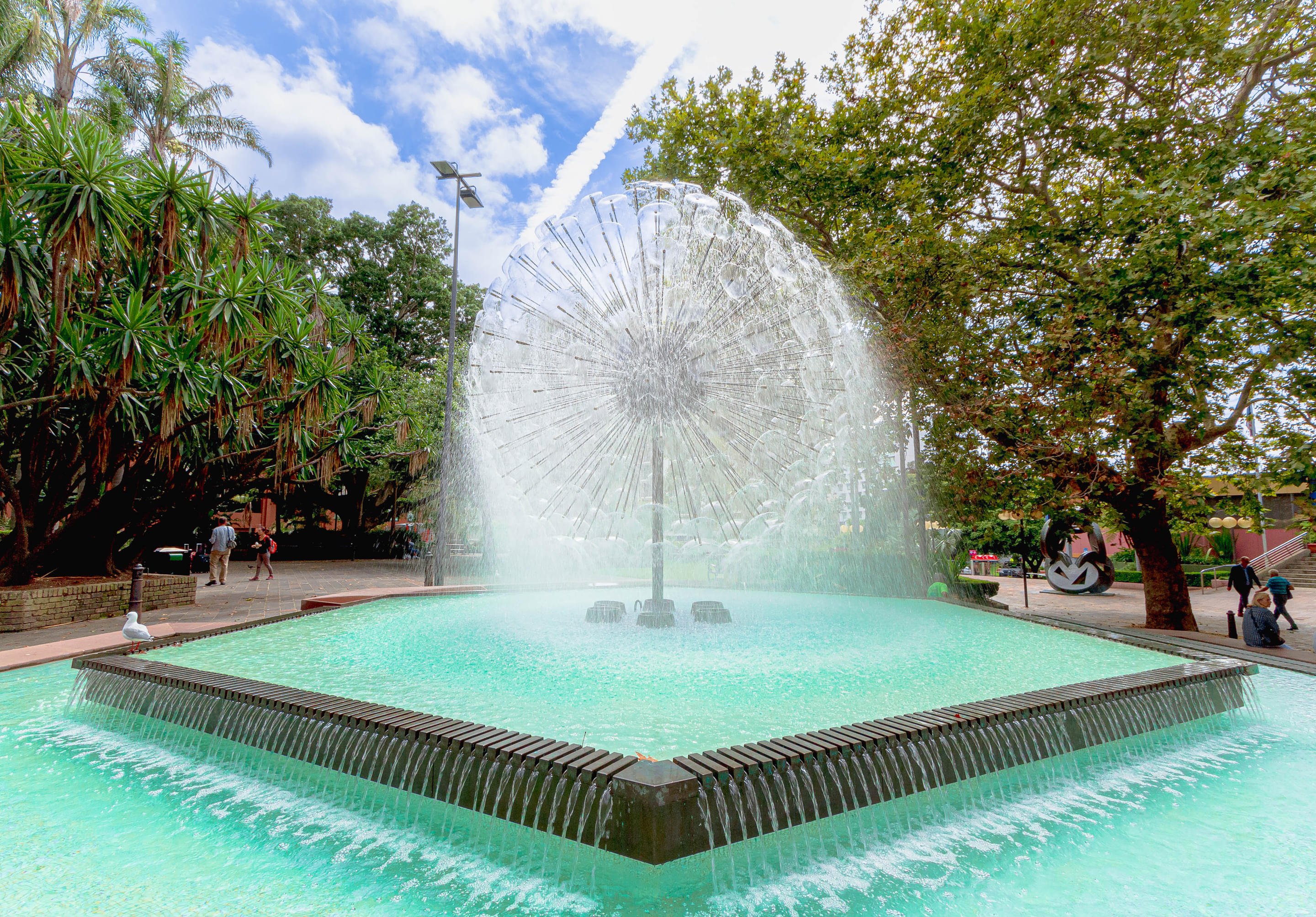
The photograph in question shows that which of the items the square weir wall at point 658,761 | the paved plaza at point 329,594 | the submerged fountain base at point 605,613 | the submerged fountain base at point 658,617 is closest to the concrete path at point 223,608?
the paved plaza at point 329,594

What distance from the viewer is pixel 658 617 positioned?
10.8m

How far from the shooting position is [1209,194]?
942 cm

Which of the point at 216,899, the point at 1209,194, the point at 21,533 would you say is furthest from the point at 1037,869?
the point at 21,533

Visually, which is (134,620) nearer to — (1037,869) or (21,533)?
(21,533)

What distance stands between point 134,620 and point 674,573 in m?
18.5

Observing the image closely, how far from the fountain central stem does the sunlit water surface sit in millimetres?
6013

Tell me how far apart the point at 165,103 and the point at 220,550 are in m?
22.6

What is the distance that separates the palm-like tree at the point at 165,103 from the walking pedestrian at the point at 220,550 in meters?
17.9

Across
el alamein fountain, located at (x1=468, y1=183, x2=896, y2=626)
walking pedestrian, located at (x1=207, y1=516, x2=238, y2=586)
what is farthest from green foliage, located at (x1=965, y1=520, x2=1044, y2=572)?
walking pedestrian, located at (x1=207, y1=516, x2=238, y2=586)

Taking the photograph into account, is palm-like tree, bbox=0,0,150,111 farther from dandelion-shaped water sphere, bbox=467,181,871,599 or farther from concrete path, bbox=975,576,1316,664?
concrete path, bbox=975,576,1316,664

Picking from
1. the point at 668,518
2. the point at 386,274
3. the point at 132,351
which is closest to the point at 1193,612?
the point at 668,518

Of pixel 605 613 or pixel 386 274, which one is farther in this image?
pixel 386 274

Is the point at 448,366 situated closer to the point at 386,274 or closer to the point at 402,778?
the point at 402,778

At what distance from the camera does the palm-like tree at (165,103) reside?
28.6 m
